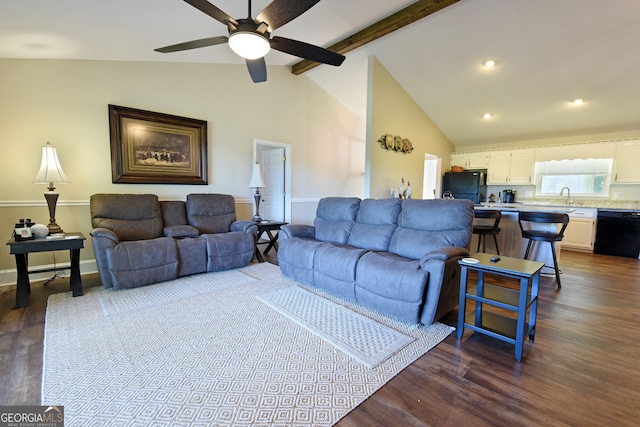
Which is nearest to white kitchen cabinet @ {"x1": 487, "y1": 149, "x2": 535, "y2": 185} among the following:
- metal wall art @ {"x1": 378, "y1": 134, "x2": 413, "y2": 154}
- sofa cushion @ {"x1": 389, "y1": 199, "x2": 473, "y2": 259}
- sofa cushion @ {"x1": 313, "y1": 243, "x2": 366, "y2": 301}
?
metal wall art @ {"x1": 378, "y1": 134, "x2": 413, "y2": 154}

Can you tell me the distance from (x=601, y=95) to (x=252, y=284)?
6.13 meters

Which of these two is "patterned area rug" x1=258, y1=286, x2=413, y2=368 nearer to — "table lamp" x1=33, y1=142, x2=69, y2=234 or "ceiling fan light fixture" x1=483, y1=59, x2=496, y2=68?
"table lamp" x1=33, y1=142, x2=69, y2=234

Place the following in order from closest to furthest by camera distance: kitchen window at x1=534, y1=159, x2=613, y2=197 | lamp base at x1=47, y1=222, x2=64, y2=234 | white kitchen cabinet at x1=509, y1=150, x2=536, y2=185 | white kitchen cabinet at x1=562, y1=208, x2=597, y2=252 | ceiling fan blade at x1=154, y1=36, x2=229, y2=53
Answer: ceiling fan blade at x1=154, y1=36, x2=229, y2=53 < lamp base at x1=47, y1=222, x2=64, y2=234 < white kitchen cabinet at x1=562, y1=208, x2=597, y2=252 < kitchen window at x1=534, y1=159, x2=613, y2=197 < white kitchen cabinet at x1=509, y1=150, x2=536, y2=185

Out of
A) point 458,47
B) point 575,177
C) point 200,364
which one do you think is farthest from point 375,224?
point 575,177

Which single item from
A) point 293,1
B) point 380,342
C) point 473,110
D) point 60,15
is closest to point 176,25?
point 60,15

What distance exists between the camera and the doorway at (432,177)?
6.86m

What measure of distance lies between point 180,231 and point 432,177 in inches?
240

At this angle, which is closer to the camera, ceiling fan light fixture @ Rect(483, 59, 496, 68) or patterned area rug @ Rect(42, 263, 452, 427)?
patterned area rug @ Rect(42, 263, 452, 427)

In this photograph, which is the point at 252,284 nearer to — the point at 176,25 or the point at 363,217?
the point at 363,217

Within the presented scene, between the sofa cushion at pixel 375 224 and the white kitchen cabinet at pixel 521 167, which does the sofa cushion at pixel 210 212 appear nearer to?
the sofa cushion at pixel 375 224

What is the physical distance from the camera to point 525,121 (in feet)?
18.3

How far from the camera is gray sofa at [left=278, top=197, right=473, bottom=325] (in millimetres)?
2166

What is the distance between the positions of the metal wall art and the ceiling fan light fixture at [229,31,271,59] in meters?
3.18

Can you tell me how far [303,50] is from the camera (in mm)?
2455
